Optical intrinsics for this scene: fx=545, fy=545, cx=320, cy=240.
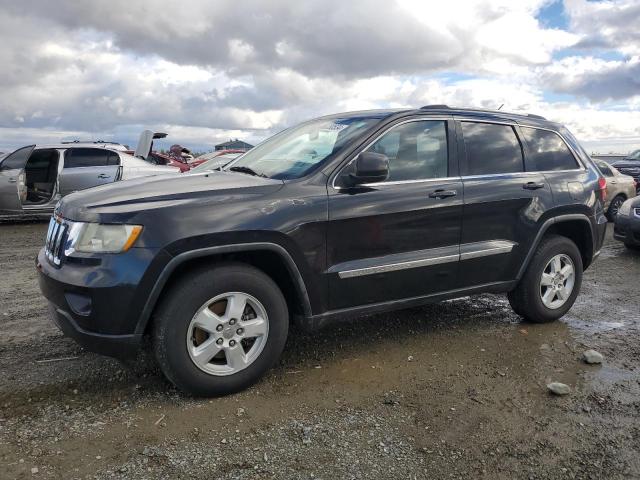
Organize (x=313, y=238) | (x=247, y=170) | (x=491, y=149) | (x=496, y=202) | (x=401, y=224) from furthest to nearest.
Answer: (x=491, y=149) → (x=496, y=202) → (x=247, y=170) → (x=401, y=224) → (x=313, y=238)

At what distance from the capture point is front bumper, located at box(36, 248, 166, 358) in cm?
299

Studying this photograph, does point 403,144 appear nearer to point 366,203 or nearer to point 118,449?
point 366,203

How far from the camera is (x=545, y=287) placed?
190 inches

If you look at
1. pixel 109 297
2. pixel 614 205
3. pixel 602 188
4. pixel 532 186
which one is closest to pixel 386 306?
pixel 532 186

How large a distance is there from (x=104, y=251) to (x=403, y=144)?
2.21 meters

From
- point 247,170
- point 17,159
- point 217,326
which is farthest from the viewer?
point 17,159

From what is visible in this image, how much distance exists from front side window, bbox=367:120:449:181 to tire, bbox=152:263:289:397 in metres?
1.29

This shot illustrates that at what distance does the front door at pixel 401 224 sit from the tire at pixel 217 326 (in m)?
0.48

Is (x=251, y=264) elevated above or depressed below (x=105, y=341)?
above

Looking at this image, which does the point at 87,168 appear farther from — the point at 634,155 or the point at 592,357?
the point at 634,155

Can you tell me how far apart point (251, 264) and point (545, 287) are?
278 centimetres

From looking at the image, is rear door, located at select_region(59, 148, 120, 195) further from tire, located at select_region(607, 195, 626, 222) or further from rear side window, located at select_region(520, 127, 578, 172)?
tire, located at select_region(607, 195, 626, 222)

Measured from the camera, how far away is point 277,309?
341cm

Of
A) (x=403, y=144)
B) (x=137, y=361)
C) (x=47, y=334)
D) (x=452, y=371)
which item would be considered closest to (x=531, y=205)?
(x=403, y=144)
